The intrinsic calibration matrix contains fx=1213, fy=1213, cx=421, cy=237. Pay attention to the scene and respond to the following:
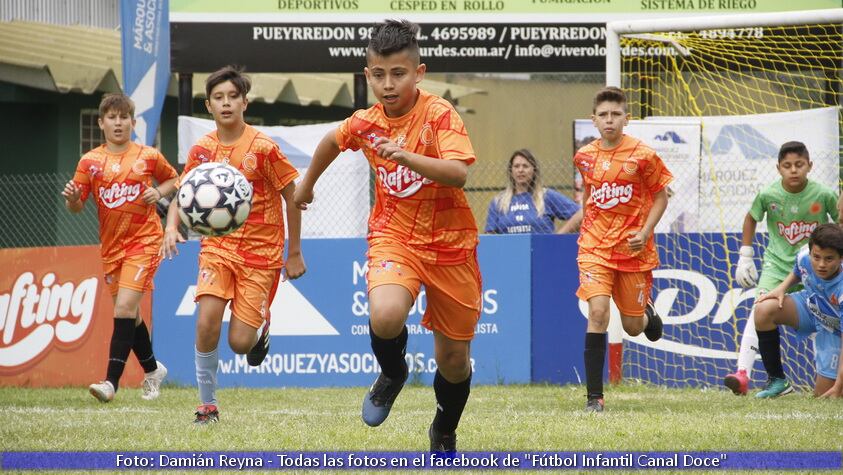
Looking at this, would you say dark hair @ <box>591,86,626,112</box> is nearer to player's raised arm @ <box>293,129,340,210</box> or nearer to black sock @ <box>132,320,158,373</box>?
player's raised arm @ <box>293,129,340,210</box>

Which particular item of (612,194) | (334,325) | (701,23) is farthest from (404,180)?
(334,325)

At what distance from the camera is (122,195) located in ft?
28.7

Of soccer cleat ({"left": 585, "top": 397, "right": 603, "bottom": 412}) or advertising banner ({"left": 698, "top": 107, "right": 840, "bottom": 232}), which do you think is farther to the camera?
advertising banner ({"left": 698, "top": 107, "right": 840, "bottom": 232})

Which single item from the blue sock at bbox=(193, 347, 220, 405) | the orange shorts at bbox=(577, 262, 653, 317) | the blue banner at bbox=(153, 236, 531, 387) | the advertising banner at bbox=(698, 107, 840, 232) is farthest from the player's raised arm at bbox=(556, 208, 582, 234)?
the blue sock at bbox=(193, 347, 220, 405)

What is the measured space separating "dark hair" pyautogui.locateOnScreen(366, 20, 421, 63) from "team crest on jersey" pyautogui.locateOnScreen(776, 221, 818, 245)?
4803 millimetres

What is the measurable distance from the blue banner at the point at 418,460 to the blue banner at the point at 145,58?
7.00 meters

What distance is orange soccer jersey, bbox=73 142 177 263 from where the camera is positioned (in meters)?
8.74

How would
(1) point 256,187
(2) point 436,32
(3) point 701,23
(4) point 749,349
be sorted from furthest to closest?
(2) point 436,32 → (3) point 701,23 → (4) point 749,349 → (1) point 256,187

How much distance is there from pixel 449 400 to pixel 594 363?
9.52ft

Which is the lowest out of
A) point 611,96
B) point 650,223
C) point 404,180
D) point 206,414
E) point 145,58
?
point 206,414

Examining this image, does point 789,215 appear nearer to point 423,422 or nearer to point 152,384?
point 423,422

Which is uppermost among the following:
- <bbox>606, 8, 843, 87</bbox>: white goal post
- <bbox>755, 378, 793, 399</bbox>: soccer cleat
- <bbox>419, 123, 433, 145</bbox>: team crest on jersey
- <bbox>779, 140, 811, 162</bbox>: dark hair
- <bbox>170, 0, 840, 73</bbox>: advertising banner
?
<bbox>170, 0, 840, 73</bbox>: advertising banner

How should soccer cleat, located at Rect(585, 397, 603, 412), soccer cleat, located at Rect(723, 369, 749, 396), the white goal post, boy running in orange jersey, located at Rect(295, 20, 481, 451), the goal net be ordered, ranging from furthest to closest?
the goal net → the white goal post → soccer cleat, located at Rect(723, 369, 749, 396) → soccer cleat, located at Rect(585, 397, 603, 412) → boy running in orange jersey, located at Rect(295, 20, 481, 451)

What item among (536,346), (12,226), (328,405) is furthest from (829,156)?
(12,226)
